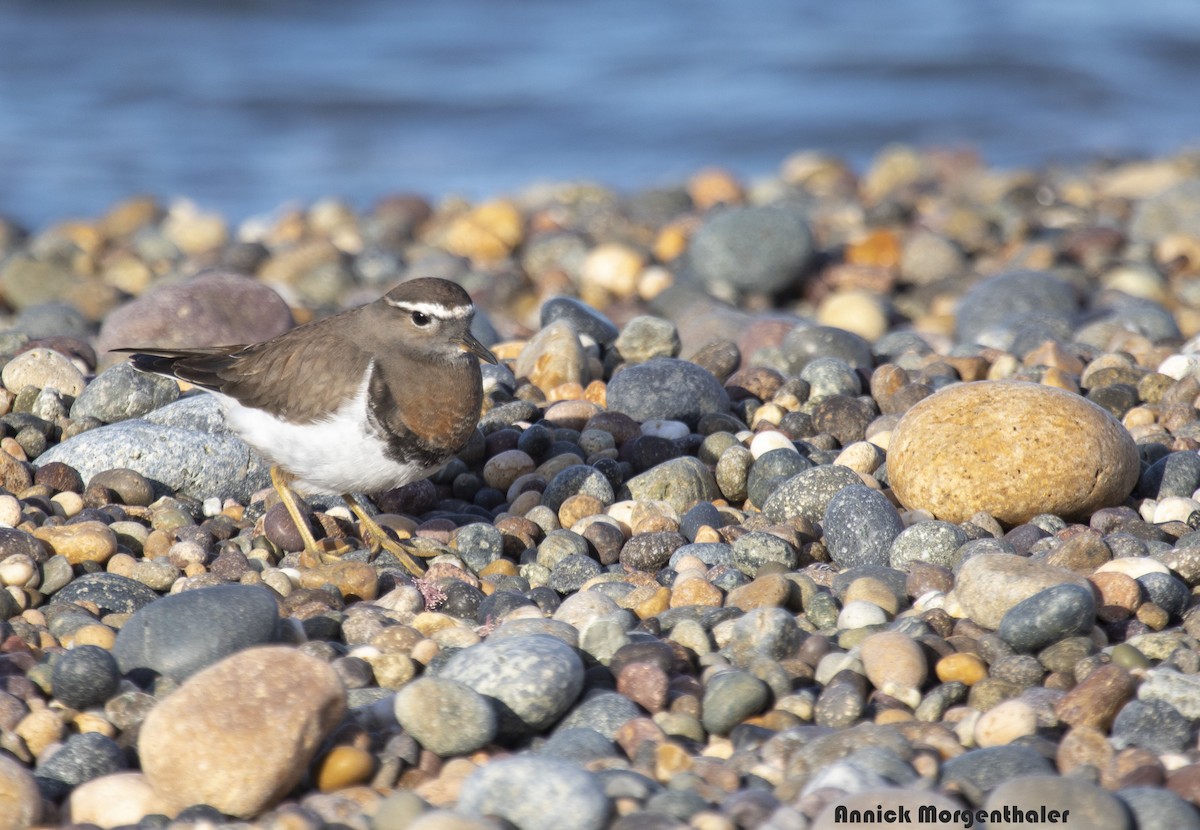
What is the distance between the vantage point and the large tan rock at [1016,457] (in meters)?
5.97

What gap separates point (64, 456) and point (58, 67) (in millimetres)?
17082

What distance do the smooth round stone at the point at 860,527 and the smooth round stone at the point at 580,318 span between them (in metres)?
2.95

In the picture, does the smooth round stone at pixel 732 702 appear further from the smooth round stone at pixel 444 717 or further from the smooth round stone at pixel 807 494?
the smooth round stone at pixel 807 494

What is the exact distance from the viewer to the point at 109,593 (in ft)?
18.4

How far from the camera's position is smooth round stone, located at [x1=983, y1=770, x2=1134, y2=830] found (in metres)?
3.79

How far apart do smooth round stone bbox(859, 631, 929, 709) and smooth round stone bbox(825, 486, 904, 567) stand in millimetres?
1038

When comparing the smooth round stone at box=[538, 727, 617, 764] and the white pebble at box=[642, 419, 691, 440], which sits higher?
the smooth round stone at box=[538, 727, 617, 764]

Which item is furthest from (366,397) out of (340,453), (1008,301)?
(1008,301)

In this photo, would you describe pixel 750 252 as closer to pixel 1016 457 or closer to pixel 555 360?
pixel 555 360

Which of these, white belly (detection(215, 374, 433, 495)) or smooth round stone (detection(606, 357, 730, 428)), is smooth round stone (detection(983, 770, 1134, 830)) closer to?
white belly (detection(215, 374, 433, 495))

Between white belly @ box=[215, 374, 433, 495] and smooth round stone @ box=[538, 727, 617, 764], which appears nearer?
smooth round stone @ box=[538, 727, 617, 764]

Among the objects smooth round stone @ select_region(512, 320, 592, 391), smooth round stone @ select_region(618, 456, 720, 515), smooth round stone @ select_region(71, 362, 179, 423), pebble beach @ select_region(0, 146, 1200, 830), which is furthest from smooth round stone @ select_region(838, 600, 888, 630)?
smooth round stone @ select_region(71, 362, 179, 423)

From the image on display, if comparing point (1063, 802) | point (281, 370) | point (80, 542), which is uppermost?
point (281, 370)

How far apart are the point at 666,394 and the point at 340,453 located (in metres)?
2.23
